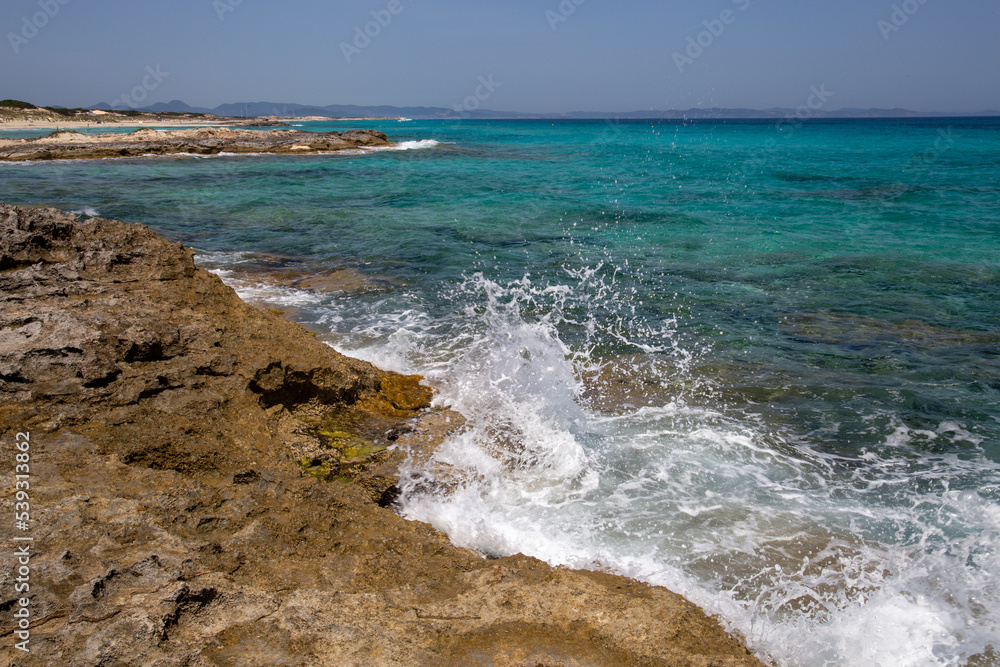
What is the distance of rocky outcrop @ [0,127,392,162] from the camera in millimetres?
29031

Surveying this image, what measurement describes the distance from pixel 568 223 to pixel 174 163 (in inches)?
885

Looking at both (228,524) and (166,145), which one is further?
(166,145)

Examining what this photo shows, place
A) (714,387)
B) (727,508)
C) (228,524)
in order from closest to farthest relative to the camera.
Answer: (228,524)
(727,508)
(714,387)

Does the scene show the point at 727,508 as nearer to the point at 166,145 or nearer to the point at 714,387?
the point at 714,387

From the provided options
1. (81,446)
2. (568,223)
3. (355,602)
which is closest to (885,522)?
(355,602)

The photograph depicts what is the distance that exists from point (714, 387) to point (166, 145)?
3618cm

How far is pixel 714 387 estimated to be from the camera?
5.80m

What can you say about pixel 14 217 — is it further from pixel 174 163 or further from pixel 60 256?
pixel 174 163

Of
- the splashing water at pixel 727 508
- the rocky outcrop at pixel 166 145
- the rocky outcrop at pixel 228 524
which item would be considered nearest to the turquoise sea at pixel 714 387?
the splashing water at pixel 727 508

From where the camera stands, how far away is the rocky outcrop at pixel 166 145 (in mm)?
29031

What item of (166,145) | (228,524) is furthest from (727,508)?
(166,145)

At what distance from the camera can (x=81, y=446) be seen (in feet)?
10.1

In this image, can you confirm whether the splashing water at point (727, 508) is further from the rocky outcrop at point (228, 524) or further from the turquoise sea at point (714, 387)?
the rocky outcrop at point (228, 524)

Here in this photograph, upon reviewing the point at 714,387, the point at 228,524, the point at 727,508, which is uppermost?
the point at 228,524
